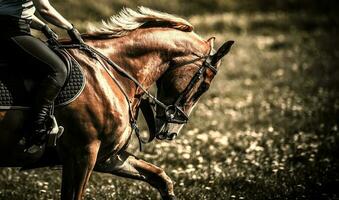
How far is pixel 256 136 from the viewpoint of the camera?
556 inches

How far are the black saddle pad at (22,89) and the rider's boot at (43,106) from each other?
0.13m

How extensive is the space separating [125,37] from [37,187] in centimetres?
332

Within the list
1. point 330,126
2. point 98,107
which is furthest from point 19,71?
point 330,126

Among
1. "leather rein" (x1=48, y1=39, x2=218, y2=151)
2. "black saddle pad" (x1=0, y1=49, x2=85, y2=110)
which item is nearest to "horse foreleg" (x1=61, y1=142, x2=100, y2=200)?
"black saddle pad" (x1=0, y1=49, x2=85, y2=110)

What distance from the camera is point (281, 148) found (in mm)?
13055

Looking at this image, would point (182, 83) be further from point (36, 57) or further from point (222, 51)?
point (36, 57)

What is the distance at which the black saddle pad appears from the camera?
689 cm

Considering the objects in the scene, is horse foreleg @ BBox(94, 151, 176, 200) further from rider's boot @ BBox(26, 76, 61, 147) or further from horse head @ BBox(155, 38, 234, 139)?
rider's boot @ BBox(26, 76, 61, 147)

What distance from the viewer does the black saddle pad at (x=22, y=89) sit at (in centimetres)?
689

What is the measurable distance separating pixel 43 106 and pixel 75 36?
91 cm

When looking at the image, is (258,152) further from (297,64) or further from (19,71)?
(297,64)

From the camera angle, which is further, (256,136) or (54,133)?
(256,136)

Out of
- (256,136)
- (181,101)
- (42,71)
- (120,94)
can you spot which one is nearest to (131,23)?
(120,94)

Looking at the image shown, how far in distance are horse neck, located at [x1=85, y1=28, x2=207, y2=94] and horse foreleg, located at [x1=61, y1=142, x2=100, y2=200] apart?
1.12 meters
